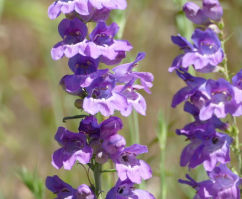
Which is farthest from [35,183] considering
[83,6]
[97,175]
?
[83,6]

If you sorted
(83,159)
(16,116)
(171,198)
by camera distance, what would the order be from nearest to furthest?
(83,159)
(171,198)
(16,116)

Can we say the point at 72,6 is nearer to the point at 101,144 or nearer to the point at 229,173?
the point at 101,144

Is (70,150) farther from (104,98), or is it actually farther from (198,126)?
(198,126)

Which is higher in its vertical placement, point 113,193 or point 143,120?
point 143,120

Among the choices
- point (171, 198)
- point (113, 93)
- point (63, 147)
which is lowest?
point (171, 198)

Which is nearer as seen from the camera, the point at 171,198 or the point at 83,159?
the point at 83,159

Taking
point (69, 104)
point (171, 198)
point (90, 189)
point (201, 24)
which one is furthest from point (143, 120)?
point (90, 189)

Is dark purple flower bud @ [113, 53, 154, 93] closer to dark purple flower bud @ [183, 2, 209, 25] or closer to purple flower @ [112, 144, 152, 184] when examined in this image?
purple flower @ [112, 144, 152, 184]
